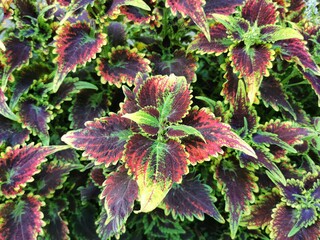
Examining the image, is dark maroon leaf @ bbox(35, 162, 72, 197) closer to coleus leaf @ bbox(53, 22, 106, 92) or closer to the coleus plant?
the coleus plant

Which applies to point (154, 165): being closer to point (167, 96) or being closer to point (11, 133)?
point (167, 96)

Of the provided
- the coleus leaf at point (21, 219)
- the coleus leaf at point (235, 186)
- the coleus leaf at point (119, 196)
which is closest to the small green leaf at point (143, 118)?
the coleus leaf at point (119, 196)

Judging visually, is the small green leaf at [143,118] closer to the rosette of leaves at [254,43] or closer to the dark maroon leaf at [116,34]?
the rosette of leaves at [254,43]

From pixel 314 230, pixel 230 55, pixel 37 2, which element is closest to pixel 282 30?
pixel 230 55

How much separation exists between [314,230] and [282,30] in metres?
0.49

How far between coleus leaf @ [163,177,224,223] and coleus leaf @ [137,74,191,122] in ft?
0.70

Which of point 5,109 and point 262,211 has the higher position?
point 5,109

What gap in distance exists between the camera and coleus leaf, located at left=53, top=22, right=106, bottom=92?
1113 millimetres

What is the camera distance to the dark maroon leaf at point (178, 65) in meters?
1.24

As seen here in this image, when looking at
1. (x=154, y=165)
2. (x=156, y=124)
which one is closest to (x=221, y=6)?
(x=156, y=124)

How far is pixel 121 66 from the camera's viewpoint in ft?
4.04

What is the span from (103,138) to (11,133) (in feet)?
1.16

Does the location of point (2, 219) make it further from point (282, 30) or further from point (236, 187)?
point (282, 30)

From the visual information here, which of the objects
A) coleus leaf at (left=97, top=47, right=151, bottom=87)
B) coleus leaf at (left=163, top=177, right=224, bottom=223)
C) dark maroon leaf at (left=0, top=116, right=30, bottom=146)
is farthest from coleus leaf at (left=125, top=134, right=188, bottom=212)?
dark maroon leaf at (left=0, top=116, right=30, bottom=146)
